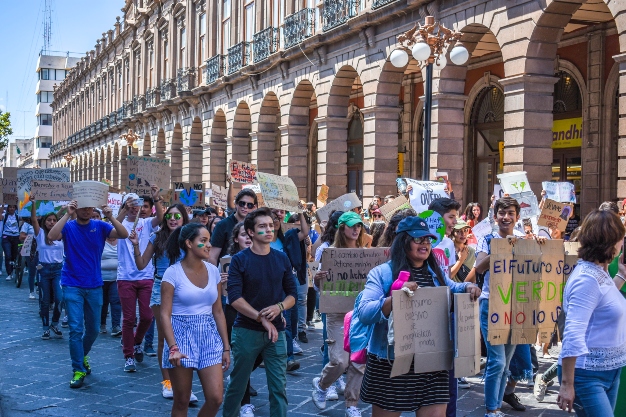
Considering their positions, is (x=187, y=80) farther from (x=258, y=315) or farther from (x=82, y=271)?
(x=258, y=315)

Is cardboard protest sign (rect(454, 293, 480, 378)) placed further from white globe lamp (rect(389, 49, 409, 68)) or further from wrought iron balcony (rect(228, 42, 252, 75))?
wrought iron balcony (rect(228, 42, 252, 75))

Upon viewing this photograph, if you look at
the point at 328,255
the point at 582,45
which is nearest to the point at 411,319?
the point at 328,255

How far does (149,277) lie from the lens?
28.6ft

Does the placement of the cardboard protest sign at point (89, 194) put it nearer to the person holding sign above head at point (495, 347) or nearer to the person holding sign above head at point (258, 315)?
the person holding sign above head at point (258, 315)

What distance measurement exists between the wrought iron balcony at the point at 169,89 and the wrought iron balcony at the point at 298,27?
45.3ft

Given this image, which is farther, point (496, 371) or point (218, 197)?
point (218, 197)

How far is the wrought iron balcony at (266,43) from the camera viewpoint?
25297mm

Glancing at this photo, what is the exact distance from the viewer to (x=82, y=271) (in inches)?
307

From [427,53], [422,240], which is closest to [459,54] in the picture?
[427,53]

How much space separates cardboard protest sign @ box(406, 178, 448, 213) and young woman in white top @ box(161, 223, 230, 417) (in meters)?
4.30

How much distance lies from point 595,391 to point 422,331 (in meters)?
0.92

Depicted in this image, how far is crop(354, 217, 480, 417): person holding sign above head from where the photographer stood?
4391 mm

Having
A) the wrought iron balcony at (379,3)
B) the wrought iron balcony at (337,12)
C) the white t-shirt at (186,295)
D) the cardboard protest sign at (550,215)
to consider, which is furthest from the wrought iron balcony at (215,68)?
the white t-shirt at (186,295)

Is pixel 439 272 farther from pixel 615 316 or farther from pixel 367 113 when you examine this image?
pixel 367 113
